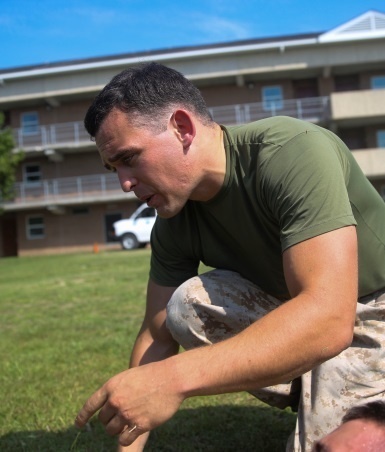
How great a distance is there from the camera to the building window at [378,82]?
1206 inches

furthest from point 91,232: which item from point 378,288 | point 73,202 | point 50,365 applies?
point 378,288

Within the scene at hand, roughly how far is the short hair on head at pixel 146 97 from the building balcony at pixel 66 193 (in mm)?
28593

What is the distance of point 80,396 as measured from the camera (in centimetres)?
335

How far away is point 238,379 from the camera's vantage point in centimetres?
149

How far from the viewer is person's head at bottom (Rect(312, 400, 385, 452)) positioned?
3.83 ft

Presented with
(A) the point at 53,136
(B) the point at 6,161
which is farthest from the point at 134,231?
(A) the point at 53,136

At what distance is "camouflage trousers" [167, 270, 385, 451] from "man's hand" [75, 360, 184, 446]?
2.21ft

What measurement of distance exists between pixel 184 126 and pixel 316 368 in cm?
94

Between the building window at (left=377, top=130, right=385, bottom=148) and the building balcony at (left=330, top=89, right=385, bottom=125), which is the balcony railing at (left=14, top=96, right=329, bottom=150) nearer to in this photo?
the building balcony at (left=330, top=89, right=385, bottom=125)

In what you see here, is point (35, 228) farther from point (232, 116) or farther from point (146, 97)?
point (146, 97)

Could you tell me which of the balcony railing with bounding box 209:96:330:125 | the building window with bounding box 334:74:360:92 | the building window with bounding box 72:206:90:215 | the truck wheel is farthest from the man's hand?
the building window with bounding box 334:74:360:92

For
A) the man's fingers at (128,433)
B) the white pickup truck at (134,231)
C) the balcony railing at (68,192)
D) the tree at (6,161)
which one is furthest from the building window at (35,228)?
the man's fingers at (128,433)

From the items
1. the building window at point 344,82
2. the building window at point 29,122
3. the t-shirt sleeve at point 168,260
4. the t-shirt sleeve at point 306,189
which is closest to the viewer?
the t-shirt sleeve at point 306,189

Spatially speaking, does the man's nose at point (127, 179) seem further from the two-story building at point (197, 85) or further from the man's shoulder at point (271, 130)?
the two-story building at point (197, 85)
